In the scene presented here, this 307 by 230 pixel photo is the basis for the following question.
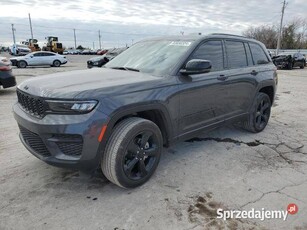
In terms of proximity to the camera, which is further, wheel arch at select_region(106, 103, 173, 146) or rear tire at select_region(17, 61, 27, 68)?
rear tire at select_region(17, 61, 27, 68)

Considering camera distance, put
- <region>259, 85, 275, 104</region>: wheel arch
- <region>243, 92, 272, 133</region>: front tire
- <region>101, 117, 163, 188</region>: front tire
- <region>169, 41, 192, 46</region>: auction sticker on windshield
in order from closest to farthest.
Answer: <region>101, 117, 163, 188</region>: front tire → <region>169, 41, 192, 46</region>: auction sticker on windshield → <region>243, 92, 272, 133</region>: front tire → <region>259, 85, 275, 104</region>: wheel arch

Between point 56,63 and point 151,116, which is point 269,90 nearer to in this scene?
point 151,116

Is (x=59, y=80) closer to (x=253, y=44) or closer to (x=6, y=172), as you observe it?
(x=6, y=172)

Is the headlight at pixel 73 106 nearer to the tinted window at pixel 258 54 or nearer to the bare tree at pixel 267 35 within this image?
the tinted window at pixel 258 54

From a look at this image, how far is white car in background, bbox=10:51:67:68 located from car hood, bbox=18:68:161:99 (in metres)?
21.2

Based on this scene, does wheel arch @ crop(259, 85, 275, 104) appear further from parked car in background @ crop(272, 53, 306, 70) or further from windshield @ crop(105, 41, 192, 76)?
Result: parked car in background @ crop(272, 53, 306, 70)

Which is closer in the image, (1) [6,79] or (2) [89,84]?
(2) [89,84]

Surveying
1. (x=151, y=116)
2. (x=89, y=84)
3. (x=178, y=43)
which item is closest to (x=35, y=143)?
(x=89, y=84)

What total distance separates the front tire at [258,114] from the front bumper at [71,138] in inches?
126

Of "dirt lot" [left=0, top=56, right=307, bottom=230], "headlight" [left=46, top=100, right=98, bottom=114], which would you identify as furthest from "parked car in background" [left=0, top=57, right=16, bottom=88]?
"headlight" [left=46, top=100, right=98, bottom=114]

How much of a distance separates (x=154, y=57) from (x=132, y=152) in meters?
1.44

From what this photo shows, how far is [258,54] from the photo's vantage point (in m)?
5.16

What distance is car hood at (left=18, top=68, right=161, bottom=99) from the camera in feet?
8.95

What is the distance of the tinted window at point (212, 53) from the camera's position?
3.84 metres
